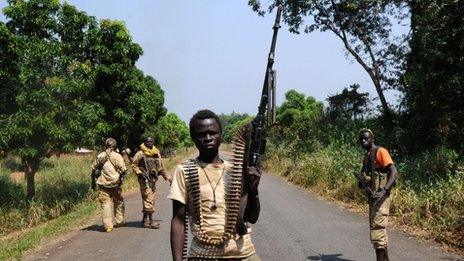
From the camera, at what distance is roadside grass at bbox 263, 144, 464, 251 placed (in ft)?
28.5

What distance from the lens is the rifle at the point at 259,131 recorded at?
9.78 ft

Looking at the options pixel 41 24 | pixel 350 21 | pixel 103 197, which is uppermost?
pixel 350 21

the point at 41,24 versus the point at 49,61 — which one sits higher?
the point at 41,24

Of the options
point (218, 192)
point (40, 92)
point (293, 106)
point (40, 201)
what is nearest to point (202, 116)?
point (218, 192)

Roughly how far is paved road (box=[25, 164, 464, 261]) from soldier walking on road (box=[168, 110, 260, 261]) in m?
4.58

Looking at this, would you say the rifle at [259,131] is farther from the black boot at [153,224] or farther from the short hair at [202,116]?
the black boot at [153,224]

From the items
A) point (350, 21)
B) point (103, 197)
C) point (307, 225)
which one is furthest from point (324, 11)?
point (103, 197)

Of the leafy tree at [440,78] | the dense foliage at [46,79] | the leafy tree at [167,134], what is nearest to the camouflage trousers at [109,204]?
the leafy tree at [167,134]

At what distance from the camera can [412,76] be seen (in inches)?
502

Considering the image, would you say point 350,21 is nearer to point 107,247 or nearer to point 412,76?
point 412,76

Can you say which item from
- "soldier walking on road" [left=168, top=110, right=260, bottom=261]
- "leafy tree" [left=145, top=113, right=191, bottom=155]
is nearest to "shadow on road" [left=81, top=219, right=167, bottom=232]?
"leafy tree" [left=145, top=113, right=191, bottom=155]

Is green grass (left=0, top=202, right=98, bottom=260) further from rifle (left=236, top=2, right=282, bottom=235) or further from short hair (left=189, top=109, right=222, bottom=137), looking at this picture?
rifle (left=236, top=2, right=282, bottom=235)

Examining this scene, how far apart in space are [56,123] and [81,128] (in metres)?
0.68

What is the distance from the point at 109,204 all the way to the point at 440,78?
25.9 ft
